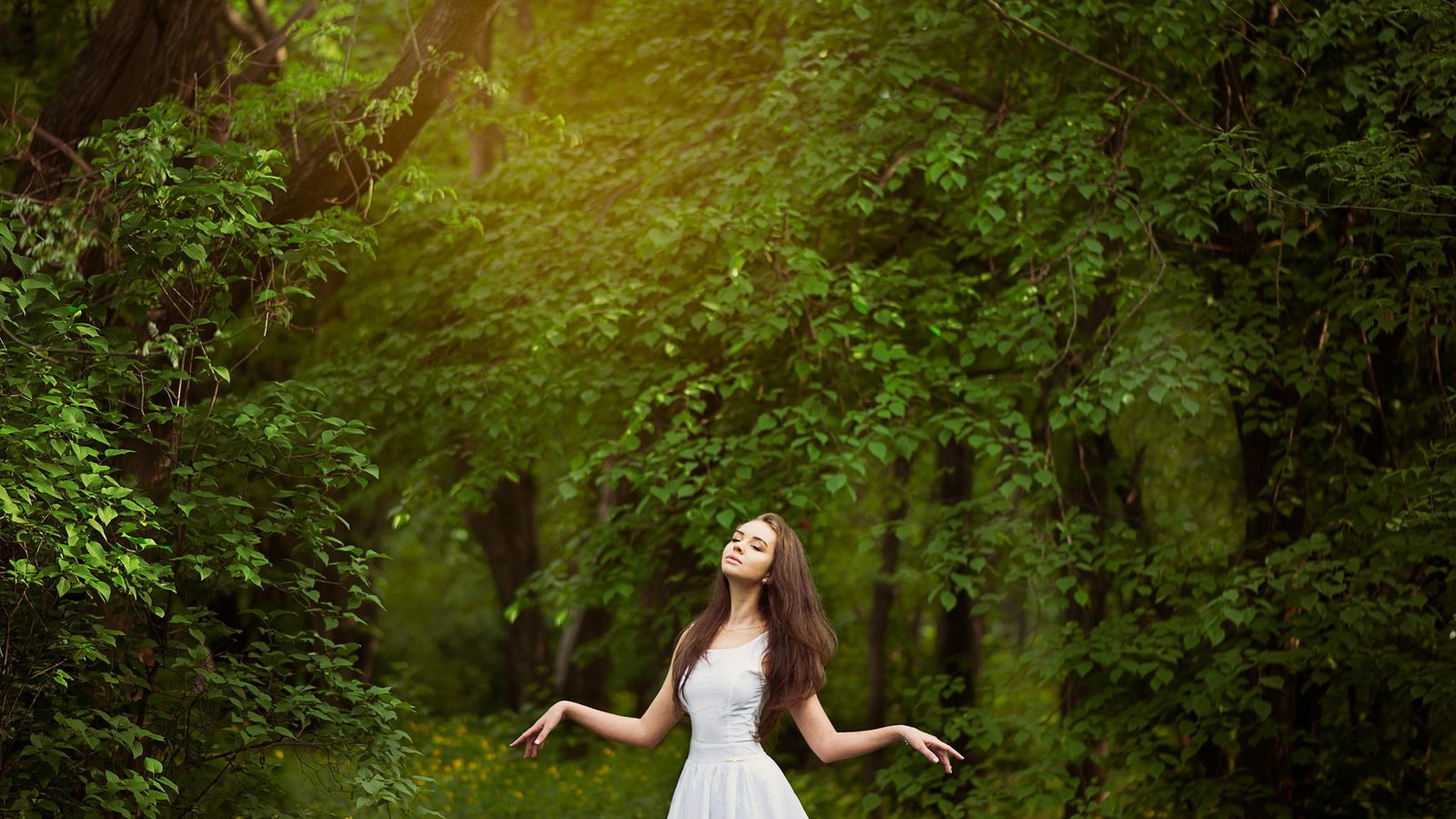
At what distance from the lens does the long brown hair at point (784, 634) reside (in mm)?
4406

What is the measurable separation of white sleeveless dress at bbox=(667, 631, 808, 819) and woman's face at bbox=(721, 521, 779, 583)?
214mm

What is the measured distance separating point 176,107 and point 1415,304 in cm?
595

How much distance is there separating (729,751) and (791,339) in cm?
439

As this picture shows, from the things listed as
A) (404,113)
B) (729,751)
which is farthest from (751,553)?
(404,113)

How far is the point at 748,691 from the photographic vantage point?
173 inches

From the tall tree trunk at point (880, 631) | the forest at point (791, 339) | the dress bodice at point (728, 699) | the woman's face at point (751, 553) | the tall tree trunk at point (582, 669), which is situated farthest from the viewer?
the tall tree trunk at point (582, 669)

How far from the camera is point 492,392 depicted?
27.8 feet

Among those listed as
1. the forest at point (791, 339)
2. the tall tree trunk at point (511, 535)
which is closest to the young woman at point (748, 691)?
the forest at point (791, 339)

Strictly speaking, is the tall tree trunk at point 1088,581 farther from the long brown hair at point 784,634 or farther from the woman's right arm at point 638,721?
the woman's right arm at point 638,721

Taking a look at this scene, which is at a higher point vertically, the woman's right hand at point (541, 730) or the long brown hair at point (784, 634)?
the long brown hair at point (784, 634)

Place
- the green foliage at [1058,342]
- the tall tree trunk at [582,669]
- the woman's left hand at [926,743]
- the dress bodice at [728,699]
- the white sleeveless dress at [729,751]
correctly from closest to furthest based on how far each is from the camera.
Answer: the woman's left hand at [926,743] → the white sleeveless dress at [729,751] → the dress bodice at [728,699] → the green foliage at [1058,342] → the tall tree trunk at [582,669]

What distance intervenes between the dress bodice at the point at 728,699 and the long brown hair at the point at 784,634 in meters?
0.04

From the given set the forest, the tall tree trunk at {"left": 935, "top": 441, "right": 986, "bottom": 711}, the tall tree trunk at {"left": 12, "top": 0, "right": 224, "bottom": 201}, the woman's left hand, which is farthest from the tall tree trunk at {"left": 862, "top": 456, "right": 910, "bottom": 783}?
the woman's left hand

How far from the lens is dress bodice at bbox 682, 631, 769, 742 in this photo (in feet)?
14.4
